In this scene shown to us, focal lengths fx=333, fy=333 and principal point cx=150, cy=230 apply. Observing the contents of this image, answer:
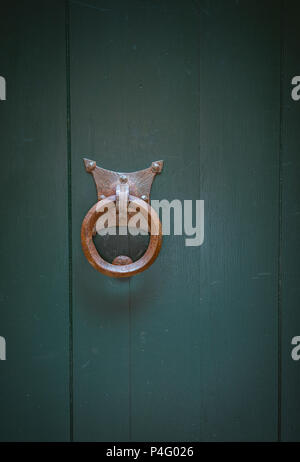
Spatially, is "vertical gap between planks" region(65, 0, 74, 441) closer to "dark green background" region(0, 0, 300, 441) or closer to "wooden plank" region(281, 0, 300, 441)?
"dark green background" region(0, 0, 300, 441)

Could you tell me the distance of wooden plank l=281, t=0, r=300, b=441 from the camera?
553 millimetres

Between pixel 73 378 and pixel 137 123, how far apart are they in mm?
447

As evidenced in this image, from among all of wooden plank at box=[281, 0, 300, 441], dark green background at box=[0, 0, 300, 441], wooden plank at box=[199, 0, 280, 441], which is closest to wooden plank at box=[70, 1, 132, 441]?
dark green background at box=[0, 0, 300, 441]

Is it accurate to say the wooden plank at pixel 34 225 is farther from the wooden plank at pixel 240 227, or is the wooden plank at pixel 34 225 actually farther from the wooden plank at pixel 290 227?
the wooden plank at pixel 290 227

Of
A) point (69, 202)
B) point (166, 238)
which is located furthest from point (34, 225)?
point (166, 238)

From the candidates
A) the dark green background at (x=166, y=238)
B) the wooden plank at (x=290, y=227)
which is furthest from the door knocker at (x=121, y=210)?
the wooden plank at (x=290, y=227)

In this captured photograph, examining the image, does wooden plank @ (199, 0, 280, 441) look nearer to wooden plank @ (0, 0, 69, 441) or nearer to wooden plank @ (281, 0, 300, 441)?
wooden plank @ (281, 0, 300, 441)

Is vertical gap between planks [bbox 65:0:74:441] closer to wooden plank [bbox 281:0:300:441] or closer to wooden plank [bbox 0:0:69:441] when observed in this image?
wooden plank [bbox 0:0:69:441]

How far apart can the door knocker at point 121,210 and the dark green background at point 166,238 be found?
2 cm

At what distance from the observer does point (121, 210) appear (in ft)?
1.73

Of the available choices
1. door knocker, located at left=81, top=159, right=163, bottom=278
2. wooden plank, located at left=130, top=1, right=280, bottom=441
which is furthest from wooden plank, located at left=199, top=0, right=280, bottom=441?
door knocker, located at left=81, top=159, right=163, bottom=278

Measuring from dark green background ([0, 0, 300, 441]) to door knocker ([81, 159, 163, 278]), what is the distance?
16 mm

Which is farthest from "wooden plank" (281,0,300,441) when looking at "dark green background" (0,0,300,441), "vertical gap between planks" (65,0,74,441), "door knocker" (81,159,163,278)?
"vertical gap between planks" (65,0,74,441)

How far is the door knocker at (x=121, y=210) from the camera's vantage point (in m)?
0.51
